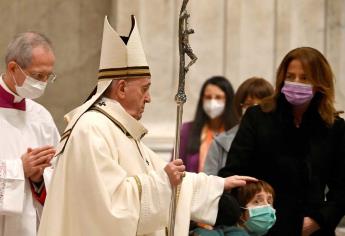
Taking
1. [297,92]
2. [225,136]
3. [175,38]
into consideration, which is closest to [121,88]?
[297,92]

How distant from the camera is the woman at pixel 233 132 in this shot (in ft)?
20.9

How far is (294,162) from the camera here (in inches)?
211

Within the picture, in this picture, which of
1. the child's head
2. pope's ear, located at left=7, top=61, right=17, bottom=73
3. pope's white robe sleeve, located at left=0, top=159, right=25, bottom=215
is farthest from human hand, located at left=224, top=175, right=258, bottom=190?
pope's ear, located at left=7, top=61, right=17, bottom=73

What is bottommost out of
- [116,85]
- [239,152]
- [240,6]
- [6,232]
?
[6,232]

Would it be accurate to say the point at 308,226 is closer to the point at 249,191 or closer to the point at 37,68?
the point at 249,191

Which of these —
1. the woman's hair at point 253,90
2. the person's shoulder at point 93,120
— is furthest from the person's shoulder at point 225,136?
the person's shoulder at point 93,120

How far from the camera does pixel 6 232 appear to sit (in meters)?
5.22

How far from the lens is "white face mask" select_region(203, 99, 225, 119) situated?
680 cm

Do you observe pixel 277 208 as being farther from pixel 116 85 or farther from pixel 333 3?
pixel 333 3

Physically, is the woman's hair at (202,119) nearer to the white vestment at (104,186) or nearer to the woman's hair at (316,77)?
the woman's hair at (316,77)

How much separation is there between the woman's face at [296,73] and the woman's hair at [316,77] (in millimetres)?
15

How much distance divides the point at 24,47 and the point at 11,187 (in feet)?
2.29

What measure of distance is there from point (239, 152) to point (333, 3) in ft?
9.01

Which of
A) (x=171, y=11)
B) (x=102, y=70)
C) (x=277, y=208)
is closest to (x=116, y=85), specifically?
(x=102, y=70)
